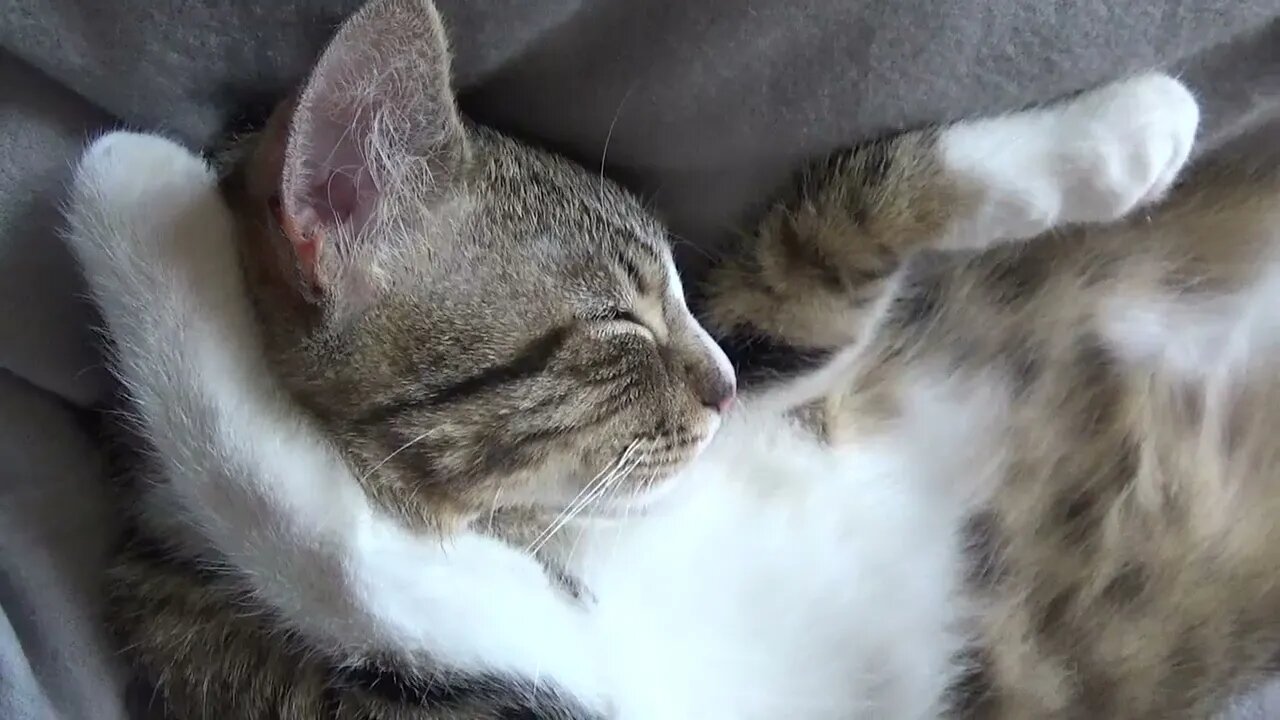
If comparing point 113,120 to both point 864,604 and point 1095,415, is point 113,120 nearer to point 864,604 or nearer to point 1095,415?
point 864,604

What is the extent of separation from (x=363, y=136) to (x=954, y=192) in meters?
0.48

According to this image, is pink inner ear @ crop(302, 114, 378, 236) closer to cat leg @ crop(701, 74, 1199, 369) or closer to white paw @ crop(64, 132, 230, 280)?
white paw @ crop(64, 132, 230, 280)

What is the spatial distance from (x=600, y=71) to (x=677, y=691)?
52 centimetres

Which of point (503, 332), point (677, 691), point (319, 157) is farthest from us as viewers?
point (677, 691)

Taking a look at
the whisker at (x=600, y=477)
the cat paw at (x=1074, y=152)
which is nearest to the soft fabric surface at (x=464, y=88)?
the cat paw at (x=1074, y=152)

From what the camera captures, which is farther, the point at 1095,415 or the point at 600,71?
the point at 1095,415

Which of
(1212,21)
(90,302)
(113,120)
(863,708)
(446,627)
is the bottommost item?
(863,708)

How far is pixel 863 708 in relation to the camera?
101cm

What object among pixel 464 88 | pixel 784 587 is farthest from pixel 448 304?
pixel 784 587

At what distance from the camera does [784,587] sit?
1.01 m

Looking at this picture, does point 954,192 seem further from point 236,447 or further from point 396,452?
point 236,447

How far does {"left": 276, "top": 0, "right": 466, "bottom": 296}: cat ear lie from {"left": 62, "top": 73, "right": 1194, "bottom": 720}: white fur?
0.36ft

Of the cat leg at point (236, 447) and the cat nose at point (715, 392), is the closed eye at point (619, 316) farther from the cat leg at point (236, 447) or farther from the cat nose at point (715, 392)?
the cat leg at point (236, 447)

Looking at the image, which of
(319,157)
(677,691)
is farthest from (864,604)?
(319,157)
